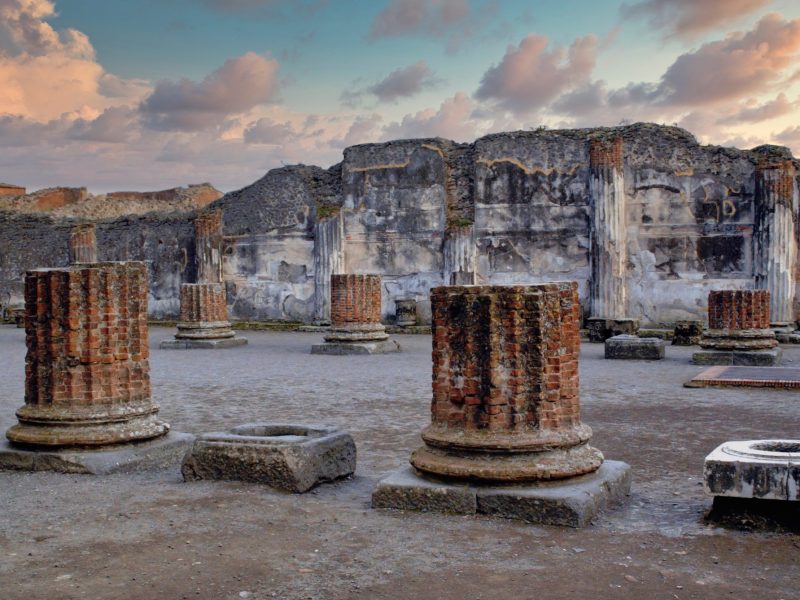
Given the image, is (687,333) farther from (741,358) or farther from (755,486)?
(755,486)

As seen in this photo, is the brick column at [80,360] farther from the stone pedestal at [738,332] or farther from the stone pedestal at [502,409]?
Result: the stone pedestal at [738,332]

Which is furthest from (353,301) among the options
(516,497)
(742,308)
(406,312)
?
(516,497)

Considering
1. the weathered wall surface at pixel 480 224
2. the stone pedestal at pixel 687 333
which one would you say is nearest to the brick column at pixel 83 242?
the weathered wall surface at pixel 480 224

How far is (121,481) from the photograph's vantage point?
5.32 meters

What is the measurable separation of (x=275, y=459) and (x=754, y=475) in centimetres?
243

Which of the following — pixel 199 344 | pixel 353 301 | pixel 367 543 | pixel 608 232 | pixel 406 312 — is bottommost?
pixel 367 543

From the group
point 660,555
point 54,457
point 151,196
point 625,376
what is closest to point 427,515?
point 660,555

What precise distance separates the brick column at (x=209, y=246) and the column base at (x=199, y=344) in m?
5.79

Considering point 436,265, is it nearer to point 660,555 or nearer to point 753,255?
point 753,255

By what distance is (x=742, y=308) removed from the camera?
40.8 feet

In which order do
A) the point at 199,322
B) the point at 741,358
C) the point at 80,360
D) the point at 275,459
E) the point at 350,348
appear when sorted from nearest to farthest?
the point at 275,459
the point at 80,360
the point at 741,358
the point at 350,348
the point at 199,322

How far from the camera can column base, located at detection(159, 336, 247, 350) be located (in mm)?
15883

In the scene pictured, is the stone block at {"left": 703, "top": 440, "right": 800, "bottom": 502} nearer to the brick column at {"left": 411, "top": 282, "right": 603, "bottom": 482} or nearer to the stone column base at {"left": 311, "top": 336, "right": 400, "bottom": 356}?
the brick column at {"left": 411, "top": 282, "right": 603, "bottom": 482}

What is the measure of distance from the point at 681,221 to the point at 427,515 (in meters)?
14.5
